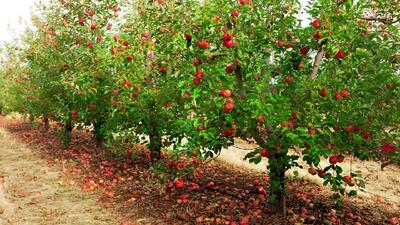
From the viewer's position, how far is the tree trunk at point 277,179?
589 centimetres

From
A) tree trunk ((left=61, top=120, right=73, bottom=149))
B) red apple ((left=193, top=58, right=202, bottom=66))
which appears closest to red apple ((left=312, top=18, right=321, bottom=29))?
red apple ((left=193, top=58, right=202, bottom=66))

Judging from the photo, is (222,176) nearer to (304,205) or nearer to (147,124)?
(147,124)

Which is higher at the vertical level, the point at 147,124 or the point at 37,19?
the point at 37,19

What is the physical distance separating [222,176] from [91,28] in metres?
5.52

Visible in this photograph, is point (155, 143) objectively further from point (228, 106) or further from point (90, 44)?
point (228, 106)

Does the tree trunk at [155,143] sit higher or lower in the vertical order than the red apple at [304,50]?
lower

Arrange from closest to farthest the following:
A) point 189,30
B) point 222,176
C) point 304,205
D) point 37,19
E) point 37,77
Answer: point 189,30, point 304,205, point 222,176, point 37,77, point 37,19

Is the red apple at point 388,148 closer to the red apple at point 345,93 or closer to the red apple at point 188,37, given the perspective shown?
the red apple at point 345,93

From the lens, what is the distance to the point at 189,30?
17.5 ft

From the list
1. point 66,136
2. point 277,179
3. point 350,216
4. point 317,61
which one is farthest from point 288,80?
point 66,136

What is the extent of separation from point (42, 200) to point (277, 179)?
181 inches

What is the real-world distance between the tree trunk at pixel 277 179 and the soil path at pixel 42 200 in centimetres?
251

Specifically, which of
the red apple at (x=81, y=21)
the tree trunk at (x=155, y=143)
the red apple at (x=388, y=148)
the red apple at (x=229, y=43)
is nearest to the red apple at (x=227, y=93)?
the red apple at (x=229, y=43)

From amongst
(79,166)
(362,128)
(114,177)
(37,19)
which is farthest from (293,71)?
(37,19)
